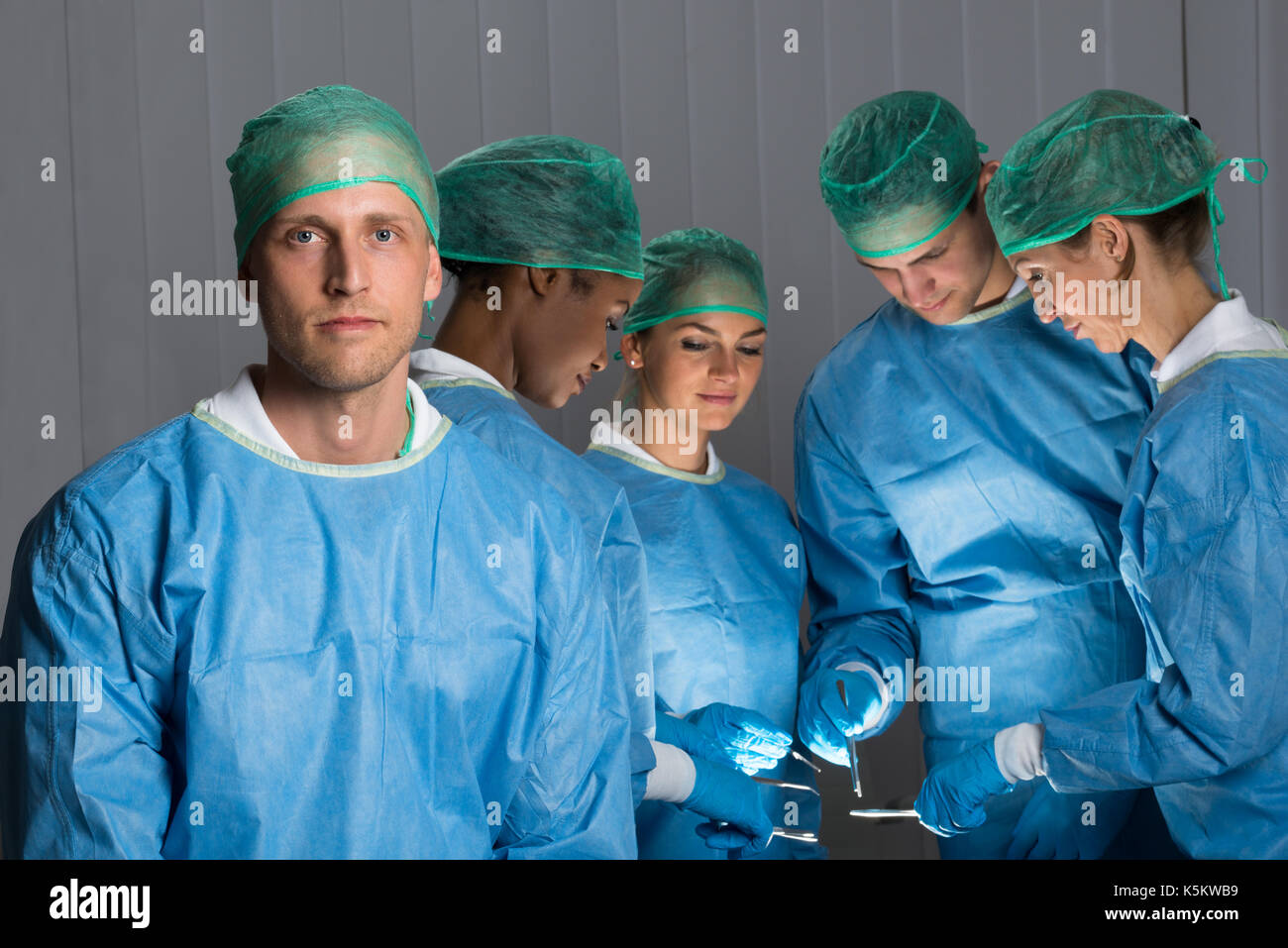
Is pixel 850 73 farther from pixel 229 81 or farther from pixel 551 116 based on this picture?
pixel 229 81

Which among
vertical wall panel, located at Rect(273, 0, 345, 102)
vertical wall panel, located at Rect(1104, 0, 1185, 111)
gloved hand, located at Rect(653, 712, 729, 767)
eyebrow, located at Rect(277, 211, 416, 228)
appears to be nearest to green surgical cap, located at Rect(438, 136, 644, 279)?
eyebrow, located at Rect(277, 211, 416, 228)

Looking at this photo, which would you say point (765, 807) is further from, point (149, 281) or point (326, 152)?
point (149, 281)

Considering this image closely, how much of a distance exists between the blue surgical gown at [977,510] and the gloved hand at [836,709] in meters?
0.06

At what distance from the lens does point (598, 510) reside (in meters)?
1.89

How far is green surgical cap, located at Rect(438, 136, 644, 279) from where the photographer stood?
201cm

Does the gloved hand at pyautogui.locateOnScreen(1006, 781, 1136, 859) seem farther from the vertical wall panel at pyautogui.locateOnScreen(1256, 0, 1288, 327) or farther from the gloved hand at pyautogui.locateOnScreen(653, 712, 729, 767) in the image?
the vertical wall panel at pyautogui.locateOnScreen(1256, 0, 1288, 327)

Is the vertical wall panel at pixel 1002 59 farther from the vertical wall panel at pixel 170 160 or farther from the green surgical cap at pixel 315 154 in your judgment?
the green surgical cap at pixel 315 154

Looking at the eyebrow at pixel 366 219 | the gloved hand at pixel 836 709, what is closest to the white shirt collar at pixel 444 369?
the eyebrow at pixel 366 219

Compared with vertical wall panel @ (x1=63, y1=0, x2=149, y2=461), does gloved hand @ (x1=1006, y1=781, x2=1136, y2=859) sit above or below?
below

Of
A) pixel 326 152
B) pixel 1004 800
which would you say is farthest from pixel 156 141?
pixel 1004 800

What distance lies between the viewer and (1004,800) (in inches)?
87.0

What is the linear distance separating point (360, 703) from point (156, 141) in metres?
2.19

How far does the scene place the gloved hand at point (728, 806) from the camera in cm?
198

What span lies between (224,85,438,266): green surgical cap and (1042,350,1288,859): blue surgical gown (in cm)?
106
